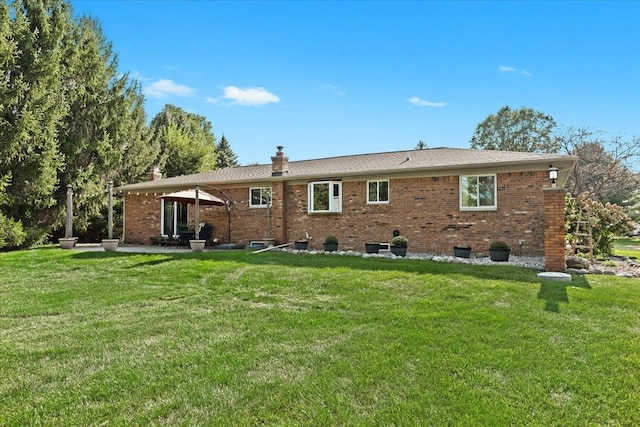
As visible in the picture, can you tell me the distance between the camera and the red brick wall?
11.4 metres

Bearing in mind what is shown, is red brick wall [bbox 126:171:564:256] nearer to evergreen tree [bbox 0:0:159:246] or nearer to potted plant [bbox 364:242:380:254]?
potted plant [bbox 364:242:380:254]

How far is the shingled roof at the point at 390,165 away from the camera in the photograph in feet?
37.1

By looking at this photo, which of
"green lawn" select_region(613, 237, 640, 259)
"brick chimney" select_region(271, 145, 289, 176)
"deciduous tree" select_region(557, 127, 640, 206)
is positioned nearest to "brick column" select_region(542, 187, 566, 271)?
"green lawn" select_region(613, 237, 640, 259)

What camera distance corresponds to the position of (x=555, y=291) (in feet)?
22.6

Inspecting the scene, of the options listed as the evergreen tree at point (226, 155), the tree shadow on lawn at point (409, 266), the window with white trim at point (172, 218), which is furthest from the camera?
the evergreen tree at point (226, 155)

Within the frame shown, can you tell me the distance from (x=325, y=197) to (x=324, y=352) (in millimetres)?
10352

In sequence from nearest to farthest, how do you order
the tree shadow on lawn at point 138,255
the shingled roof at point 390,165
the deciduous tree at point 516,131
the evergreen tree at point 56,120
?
the tree shadow on lawn at point 138,255 → the shingled roof at point 390,165 → the evergreen tree at point 56,120 → the deciduous tree at point 516,131

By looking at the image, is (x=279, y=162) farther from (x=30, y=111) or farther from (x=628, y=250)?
(x=628, y=250)

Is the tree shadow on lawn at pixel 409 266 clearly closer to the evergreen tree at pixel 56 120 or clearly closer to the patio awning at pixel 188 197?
the patio awning at pixel 188 197

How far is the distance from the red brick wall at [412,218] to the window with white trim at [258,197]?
0.71 ft

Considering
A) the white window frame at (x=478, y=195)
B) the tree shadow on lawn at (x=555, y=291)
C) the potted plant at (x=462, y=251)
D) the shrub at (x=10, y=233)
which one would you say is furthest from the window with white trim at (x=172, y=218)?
the tree shadow on lawn at (x=555, y=291)

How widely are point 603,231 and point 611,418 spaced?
529 inches

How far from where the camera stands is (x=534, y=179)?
37.2 feet

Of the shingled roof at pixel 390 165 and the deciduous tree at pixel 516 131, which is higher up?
the deciduous tree at pixel 516 131
